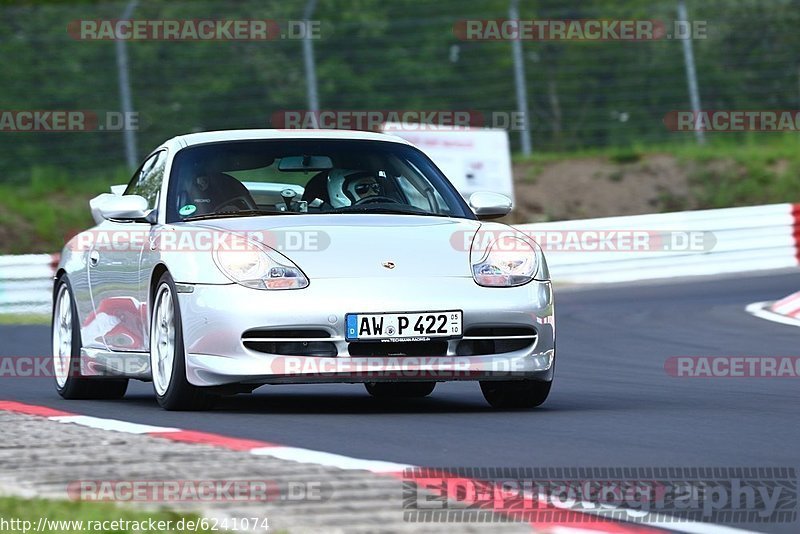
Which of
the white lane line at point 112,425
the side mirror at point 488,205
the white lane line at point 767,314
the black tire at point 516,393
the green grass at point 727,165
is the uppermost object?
the green grass at point 727,165

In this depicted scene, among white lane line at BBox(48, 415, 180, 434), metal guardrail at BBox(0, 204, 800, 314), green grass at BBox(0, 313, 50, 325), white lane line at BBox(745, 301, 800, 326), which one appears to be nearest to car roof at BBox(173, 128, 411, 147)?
white lane line at BBox(48, 415, 180, 434)

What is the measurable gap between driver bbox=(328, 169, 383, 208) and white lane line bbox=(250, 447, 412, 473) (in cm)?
307

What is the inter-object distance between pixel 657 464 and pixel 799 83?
19.3m

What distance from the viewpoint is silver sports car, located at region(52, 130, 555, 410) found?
7.66 metres

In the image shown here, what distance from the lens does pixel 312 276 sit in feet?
25.2

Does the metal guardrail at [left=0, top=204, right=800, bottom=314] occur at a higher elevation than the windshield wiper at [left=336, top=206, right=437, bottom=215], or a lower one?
higher

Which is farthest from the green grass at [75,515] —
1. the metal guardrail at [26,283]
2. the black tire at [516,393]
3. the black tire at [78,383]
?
the metal guardrail at [26,283]

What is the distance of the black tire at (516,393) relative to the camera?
8.36 metres

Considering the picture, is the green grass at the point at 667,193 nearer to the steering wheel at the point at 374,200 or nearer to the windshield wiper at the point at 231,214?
the steering wheel at the point at 374,200

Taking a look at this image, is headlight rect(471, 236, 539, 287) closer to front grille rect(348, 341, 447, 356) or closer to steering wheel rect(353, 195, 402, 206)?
front grille rect(348, 341, 447, 356)

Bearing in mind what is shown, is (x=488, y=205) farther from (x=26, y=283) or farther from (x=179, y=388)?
(x=26, y=283)

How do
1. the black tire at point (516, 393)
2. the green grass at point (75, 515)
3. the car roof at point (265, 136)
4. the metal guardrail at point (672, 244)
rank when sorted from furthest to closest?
the metal guardrail at point (672, 244)
the car roof at point (265, 136)
the black tire at point (516, 393)
the green grass at point (75, 515)

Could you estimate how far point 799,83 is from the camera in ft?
80.2

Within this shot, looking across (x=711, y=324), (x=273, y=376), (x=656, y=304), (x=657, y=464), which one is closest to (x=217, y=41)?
(x=656, y=304)
